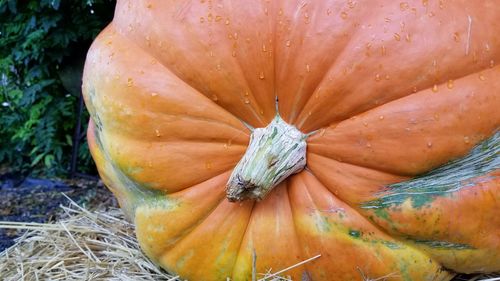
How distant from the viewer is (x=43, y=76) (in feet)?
11.7

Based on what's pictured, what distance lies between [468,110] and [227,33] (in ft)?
2.00

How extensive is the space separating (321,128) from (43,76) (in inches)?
106

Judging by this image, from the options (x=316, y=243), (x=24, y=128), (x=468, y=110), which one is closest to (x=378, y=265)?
(x=316, y=243)

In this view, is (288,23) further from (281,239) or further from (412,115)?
(281,239)

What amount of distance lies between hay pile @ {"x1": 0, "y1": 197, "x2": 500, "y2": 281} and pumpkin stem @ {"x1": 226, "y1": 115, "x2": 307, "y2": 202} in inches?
15.6

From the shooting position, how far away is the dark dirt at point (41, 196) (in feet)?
9.61

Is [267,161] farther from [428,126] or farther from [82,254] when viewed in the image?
[82,254]

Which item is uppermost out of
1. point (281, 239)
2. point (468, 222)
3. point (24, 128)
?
point (468, 222)

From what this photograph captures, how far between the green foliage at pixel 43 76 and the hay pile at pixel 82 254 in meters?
1.50

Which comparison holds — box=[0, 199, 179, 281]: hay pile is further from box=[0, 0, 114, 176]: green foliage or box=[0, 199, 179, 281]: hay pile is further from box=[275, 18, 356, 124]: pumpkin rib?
box=[0, 0, 114, 176]: green foliage

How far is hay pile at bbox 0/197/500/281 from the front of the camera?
172cm

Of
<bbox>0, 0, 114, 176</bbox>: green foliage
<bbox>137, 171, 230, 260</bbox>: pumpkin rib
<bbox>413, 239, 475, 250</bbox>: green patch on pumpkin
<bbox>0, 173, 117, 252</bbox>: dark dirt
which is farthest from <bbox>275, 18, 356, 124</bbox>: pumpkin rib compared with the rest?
<bbox>0, 0, 114, 176</bbox>: green foliage

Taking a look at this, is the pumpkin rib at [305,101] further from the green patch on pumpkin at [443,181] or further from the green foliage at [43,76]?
the green foliage at [43,76]

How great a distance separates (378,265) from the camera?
4.47 ft
